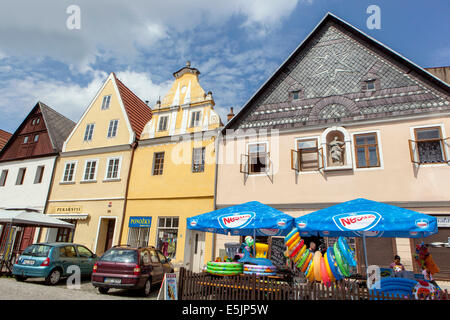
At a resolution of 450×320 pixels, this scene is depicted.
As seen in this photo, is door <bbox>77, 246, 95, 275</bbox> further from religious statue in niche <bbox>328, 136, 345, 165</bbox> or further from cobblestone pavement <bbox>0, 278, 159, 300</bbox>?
religious statue in niche <bbox>328, 136, 345, 165</bbox>

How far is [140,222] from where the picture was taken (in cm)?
1742

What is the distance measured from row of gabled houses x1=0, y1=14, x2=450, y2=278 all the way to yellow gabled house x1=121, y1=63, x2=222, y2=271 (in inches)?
2.7

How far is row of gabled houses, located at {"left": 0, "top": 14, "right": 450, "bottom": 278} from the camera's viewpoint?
493 inches

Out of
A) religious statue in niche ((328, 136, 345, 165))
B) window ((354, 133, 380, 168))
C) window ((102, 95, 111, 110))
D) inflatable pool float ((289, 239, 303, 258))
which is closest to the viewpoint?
inflatable pool float ((289, 239, 303, 258))

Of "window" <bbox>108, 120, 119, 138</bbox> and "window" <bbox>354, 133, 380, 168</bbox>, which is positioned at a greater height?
"window" <bbox>108, 120, 119, 138</bbox>

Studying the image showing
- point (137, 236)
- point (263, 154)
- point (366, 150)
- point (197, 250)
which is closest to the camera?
point (366, 150)

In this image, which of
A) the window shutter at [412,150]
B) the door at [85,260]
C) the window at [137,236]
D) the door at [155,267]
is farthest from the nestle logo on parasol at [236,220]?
the window at [137,236]

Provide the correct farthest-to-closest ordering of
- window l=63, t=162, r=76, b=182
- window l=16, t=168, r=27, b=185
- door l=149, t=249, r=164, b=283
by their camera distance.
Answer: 1. window l=16, t=168, r=27, b=185
2. window l=63, t=162, r=76, b=182
3. door l=149, t=249, r=164, b=283

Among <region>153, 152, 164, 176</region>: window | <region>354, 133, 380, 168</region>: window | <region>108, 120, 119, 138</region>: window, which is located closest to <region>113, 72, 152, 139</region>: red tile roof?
<region>108, 120, 119, 138</region>: window

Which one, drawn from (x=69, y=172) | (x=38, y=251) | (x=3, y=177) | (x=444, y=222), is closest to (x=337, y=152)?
(x=444, y=222)

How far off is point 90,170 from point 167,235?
26.0ft

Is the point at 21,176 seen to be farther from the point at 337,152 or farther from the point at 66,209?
the point at 337,152
